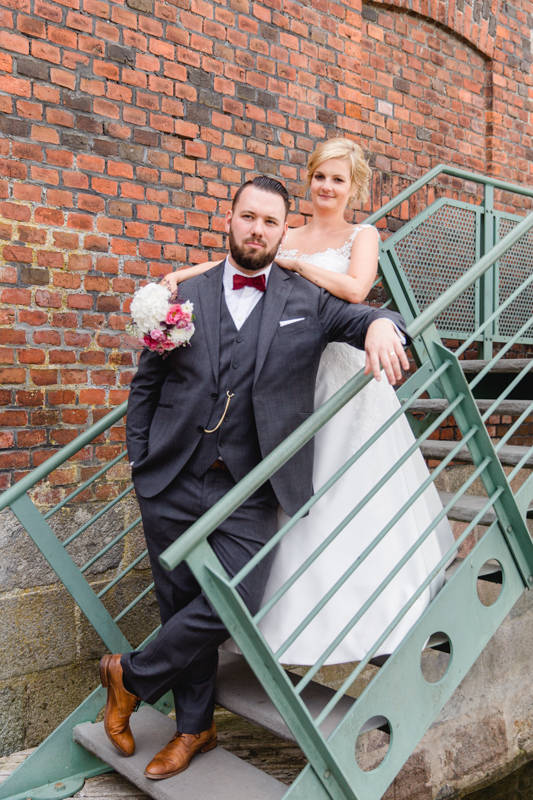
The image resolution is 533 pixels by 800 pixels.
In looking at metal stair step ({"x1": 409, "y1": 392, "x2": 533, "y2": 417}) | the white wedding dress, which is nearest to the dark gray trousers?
the white wedding dress

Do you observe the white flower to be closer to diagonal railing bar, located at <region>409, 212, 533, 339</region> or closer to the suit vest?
the suit vest

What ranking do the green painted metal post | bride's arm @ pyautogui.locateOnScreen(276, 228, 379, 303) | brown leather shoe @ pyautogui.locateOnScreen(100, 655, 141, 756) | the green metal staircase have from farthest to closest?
1. the green painted metal post
2. bride's arm @ pyautogui.locateOnScreen(276, 228, 379, 303)
3. brown leather shoe @ pyautogui.locateOnScreen(100, 655, 141, 756)
4. the green metal staircase

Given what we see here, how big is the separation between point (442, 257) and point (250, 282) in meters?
2.13

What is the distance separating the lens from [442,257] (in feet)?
13.7

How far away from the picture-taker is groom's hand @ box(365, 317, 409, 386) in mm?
2086

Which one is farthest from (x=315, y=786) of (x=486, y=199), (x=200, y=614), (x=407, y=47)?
(x=407, y=47)

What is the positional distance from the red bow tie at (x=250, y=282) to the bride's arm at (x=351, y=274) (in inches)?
8.9

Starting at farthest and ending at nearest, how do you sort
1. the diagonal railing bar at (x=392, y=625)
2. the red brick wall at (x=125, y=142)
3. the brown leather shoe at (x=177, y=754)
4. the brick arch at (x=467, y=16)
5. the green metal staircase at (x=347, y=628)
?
1. the brick arch at (x=467, y=16)
2. the red brick wall at (x=125, y=142)
3. the brown leather shoe at (x=177, y=754)
4. the diagonal railing bar at (x=392, y=625)
5. the green metal staircase at (x=347, y=628)

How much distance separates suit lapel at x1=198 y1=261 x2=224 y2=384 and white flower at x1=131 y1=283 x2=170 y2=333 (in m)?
0.13

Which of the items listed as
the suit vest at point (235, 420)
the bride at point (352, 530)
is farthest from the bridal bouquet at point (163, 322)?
the bride at point (352, 530)

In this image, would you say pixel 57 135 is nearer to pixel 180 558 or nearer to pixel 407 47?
pixel 180 558

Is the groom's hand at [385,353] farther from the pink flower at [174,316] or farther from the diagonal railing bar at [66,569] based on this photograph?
the diagonal railing bar at [66,569]

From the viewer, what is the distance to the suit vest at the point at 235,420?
2.29 meters

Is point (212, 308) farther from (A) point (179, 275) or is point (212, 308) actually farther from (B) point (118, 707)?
(B) point (118, 707)
